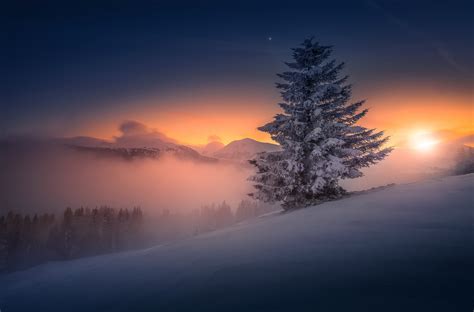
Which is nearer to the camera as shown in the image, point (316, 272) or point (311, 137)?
point (316, 272)

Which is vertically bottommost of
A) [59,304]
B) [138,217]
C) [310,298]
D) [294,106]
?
[138,217]

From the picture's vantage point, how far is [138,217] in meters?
98.2

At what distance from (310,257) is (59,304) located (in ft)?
19.6

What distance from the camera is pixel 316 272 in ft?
15.0

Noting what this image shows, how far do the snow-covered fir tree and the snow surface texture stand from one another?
6.02m

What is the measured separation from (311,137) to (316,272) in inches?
421

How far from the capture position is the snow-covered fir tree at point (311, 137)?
1473cm

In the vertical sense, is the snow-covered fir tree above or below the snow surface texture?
Result: above

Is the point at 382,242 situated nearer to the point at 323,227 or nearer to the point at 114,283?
the point at 323,227

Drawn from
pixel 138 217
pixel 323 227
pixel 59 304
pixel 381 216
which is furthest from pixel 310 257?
pixel 138 217

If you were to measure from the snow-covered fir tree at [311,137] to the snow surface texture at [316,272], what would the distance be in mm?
6022

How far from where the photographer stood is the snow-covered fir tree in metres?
14.7

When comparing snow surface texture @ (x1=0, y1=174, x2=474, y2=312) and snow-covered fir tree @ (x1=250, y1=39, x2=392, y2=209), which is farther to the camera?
snow-covered fir tree @ (x1=250, y1=39, x2=392, y2=209)

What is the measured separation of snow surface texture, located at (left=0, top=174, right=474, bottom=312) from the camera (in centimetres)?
356
